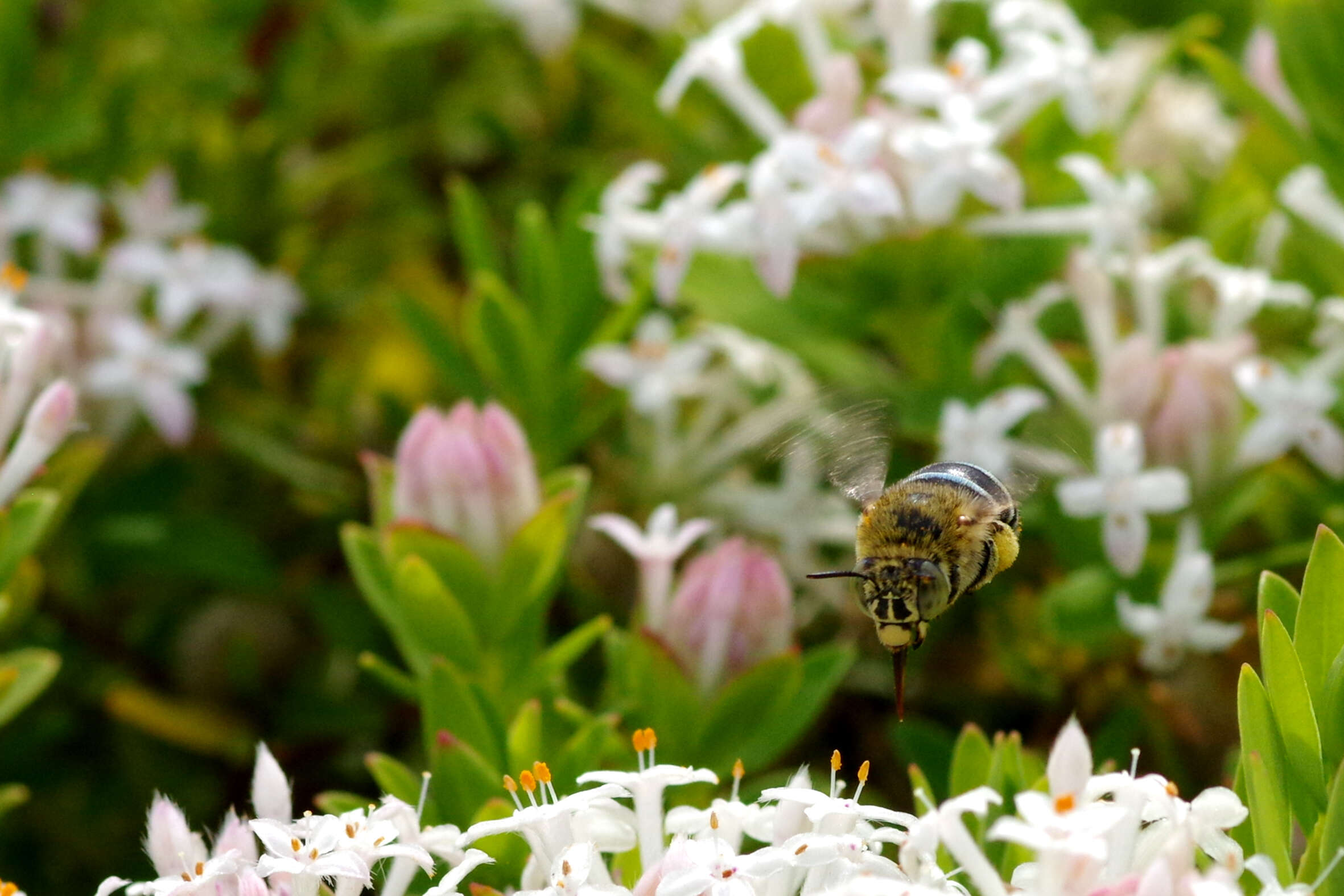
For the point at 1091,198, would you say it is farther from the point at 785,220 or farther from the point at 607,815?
the point at 607,815

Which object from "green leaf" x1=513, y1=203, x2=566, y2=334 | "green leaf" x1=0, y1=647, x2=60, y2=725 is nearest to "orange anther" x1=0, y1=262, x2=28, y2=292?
"green leaf" x1=0, y1=647, x2=60, y2=725

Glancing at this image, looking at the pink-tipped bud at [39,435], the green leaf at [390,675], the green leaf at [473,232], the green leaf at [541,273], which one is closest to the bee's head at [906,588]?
the green leaf at [390,675]

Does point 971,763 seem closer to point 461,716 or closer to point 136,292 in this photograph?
point 461,716

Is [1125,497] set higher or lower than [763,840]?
higher

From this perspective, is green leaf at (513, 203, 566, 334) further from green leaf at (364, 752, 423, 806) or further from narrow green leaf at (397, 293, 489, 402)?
green leaf at (364, 752, 423, 806)

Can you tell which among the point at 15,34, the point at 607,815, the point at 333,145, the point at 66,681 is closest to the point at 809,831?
the point at 607,815

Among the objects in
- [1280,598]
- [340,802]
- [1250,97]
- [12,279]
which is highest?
[1250,97]

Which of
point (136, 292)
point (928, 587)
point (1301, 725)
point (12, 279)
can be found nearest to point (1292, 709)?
point (1301, 725)
